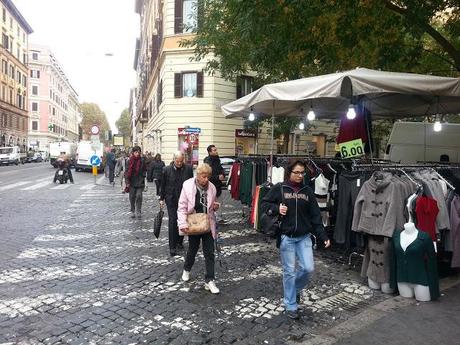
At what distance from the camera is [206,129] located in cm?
2680

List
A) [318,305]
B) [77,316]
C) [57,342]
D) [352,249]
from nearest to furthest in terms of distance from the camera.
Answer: [57,342]
[77,316]
[318,305]
[352,249]

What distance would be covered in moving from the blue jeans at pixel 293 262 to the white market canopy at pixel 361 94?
2983 mm

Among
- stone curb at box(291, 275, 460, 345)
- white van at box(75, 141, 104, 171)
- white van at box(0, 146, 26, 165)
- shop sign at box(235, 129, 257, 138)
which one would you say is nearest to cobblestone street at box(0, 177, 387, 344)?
stone curb at box(291, 275, 460, 345)

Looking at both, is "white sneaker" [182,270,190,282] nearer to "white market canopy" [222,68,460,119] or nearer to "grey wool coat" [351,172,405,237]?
"grey wool coat" [351,172,405,237]

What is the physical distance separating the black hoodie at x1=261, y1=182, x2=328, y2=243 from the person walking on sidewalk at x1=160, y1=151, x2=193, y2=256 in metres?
2.73

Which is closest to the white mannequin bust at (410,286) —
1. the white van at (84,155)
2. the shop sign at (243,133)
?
the shop sign at (243,133)

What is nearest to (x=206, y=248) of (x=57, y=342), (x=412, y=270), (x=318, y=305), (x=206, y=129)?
(x=318, y=305)

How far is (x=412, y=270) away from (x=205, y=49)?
14.2m

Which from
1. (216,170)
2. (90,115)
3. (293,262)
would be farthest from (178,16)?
(90,115)

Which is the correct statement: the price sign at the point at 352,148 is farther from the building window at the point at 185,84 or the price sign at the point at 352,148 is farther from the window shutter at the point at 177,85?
the window shutter at the point at 177,85

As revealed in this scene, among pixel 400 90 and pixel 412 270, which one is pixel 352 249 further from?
pixel 400 90

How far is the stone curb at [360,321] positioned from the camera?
4289 mm

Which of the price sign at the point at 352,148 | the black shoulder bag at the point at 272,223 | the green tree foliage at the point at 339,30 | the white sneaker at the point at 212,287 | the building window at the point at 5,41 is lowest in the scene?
the white sneaker at the point at 212,287

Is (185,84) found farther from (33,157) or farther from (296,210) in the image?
(33,157)
